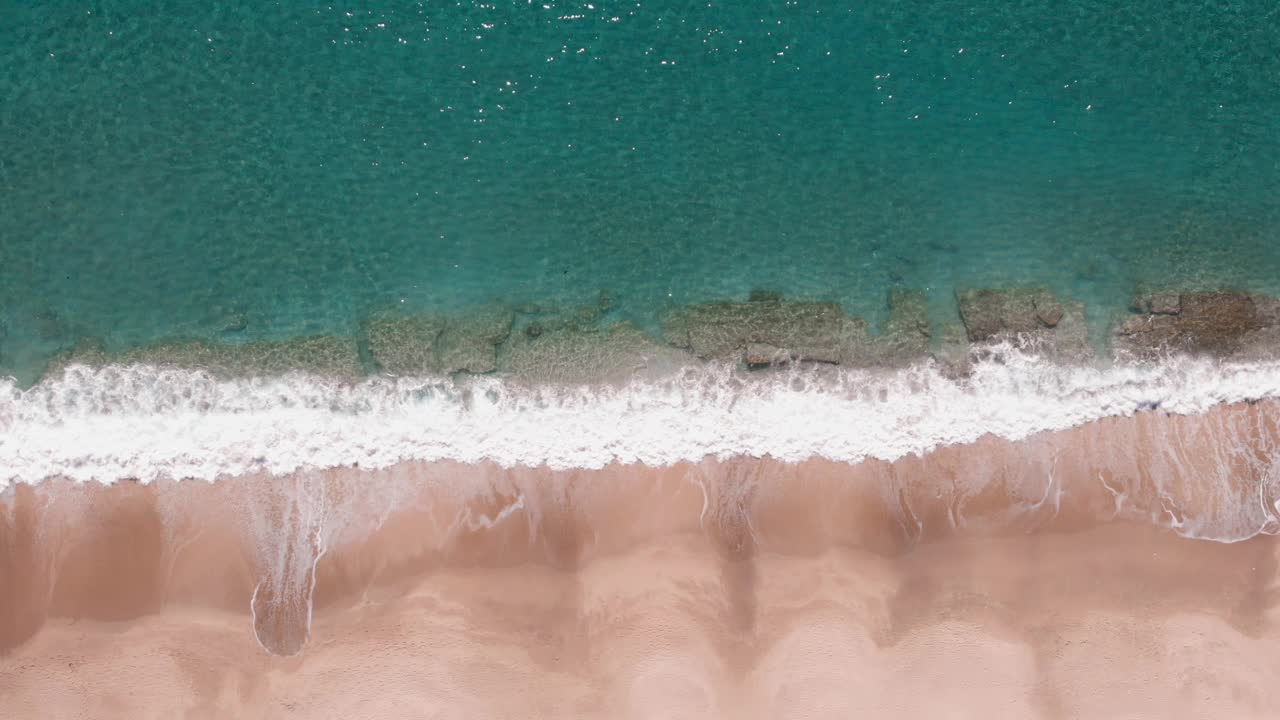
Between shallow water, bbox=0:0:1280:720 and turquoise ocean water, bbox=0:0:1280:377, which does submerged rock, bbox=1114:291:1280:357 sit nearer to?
shallow water, bbox=0:0:1280:720

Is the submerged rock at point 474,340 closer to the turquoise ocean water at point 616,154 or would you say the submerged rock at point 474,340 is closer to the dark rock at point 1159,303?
the turquoise ocean water at point 616,154

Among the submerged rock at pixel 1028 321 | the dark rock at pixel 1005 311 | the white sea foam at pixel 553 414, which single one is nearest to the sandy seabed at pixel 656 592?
A: the white sea foam at pixel 553 414

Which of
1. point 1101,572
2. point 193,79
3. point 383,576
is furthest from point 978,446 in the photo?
point 193,79

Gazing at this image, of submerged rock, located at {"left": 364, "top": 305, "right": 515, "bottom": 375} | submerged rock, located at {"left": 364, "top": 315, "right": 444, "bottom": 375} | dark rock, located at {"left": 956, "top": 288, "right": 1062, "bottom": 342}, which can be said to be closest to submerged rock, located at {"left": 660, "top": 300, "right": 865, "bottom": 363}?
dark rock, located at {"left": 956, "top": 288, "right": 1062, "bottom": 342}

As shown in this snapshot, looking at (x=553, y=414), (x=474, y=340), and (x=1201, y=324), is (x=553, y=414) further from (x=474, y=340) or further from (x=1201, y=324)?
(x=1201, y=324)

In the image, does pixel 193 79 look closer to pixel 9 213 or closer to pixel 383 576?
pixel 9 213

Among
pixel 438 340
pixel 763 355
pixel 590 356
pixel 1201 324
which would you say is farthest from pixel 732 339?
pixel 1201 324
